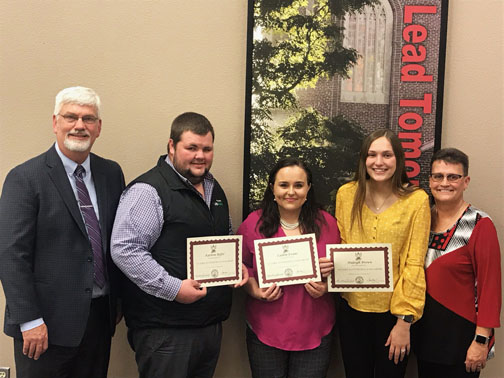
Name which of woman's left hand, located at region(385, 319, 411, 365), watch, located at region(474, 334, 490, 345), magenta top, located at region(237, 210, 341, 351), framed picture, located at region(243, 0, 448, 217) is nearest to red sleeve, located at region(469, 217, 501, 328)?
watch, located at region(474, 334, 490, 345)

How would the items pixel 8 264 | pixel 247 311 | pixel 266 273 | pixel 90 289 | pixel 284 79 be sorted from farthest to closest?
pixel 284 79, pixel 247 311, pixel 266 273, pixel 90 289, pixel 8 264

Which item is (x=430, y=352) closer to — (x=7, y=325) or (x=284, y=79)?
(x=284, y=79)

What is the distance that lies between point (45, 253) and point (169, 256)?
0.51 metres

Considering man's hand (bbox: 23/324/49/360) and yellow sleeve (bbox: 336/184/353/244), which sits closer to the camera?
man's hand (bbox: 23/324/49/360)

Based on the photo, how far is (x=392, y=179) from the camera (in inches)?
76.7

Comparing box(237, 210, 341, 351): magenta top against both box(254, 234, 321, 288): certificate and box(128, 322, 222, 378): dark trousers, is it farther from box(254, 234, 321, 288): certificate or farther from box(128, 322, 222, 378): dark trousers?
box(128, 322, 222, 378): dark trousers

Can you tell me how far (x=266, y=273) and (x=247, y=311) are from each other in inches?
12.7

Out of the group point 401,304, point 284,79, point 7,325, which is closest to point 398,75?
point 284,79

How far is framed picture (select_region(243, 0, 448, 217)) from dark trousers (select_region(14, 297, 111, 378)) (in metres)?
1.01

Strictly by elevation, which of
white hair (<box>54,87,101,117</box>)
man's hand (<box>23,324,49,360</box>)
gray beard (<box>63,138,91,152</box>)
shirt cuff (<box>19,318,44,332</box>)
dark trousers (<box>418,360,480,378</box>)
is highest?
white hair (<box>54,87,101,117</box>)

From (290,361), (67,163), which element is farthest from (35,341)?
(290,361)

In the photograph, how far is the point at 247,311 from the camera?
208 cm

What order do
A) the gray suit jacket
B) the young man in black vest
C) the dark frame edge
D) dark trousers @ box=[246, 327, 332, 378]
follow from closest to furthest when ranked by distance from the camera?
the gray suit jacket
the young man in black vest
dark trousers @ box=[246, 327, 332, 378]
the dark frame edge

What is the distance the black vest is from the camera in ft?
5.92
